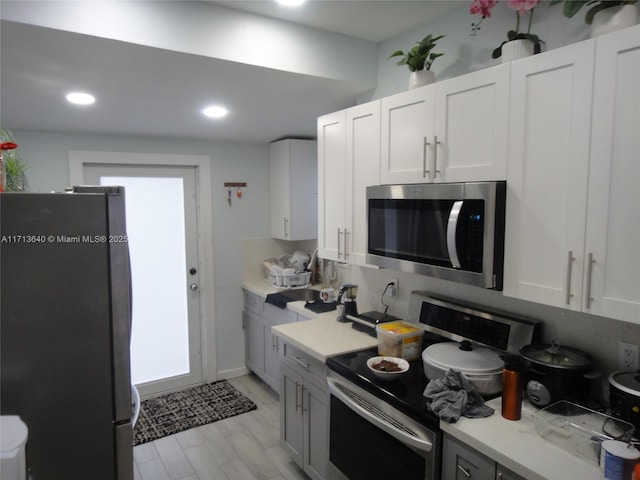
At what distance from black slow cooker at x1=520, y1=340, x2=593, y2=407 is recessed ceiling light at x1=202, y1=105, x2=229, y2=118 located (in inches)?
87.2

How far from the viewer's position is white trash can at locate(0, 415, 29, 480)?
100 cm

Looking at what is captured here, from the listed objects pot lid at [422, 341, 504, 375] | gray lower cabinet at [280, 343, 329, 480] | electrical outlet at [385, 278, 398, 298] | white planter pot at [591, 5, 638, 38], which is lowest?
gray lower cabinet at [280, 343, 329, 480]

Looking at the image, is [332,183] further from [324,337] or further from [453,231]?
[453,231]

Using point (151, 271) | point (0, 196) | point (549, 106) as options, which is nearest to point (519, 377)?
point (549, 106)

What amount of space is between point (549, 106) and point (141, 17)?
1.60m

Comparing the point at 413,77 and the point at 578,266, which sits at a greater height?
the point at 413,77

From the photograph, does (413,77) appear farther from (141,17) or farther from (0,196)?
(0,196)

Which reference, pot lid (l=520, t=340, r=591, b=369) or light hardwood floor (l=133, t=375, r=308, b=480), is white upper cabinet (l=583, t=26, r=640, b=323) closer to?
pot lid (l=520, t=340, r=591, b=369)

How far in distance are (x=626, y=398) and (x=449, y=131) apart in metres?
1.16

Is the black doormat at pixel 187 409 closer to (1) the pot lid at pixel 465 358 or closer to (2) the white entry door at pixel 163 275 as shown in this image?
(2) the white entry door at pixel 163 275

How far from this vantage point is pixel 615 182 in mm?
1290

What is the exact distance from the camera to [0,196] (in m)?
1.34

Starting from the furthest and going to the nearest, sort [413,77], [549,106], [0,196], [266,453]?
1. [266,453]
2. [413,77]
3. [549,106]
4. [0,196]

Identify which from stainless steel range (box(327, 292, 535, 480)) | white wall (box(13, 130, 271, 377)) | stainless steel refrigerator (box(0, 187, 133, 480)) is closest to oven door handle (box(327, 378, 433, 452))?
stainless steel range (box(327, 292, 535, 480))
